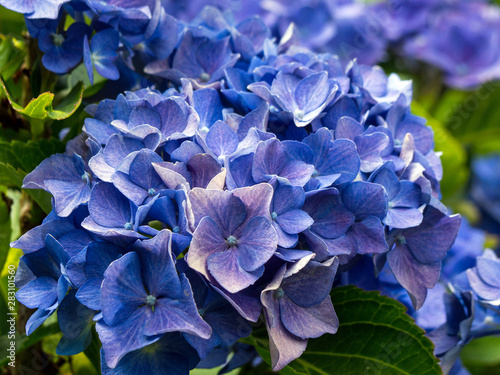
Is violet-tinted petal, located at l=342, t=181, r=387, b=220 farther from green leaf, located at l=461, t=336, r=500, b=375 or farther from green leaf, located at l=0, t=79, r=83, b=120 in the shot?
green leaf, located at l=461, t=336, r=500, b=375

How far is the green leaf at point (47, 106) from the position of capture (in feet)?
1.75

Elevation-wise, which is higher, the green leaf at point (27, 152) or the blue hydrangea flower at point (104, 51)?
the blue hydrangea flower at point (104, 51)

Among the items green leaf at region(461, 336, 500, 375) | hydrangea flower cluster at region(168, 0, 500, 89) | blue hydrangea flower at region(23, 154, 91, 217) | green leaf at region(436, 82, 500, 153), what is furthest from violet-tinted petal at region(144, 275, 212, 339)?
green leaf at region(436, 82, 500, 153)

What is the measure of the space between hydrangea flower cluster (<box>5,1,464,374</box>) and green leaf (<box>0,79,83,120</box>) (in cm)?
3

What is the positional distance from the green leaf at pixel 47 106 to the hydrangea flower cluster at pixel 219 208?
1.3 inches

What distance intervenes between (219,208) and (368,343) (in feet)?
0.68

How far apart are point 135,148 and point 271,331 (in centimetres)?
19

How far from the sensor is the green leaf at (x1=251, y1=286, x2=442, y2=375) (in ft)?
1.76

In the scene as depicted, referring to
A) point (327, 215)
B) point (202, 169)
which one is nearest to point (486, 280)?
point (327, 215)

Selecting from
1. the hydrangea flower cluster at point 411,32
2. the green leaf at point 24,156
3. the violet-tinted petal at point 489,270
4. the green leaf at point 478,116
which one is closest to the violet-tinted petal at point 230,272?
the green leaf at point 24,156

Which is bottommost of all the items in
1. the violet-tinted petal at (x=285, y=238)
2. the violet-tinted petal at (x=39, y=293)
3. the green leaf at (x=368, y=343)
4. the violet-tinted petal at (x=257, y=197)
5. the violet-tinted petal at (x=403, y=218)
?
the green leaf at (x=368, y=343)

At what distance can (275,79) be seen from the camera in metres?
0.56

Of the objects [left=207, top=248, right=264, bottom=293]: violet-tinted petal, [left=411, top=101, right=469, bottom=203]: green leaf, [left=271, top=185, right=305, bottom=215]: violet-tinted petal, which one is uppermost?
[left=271, top=185, right=305, bottom=215]: violet-tinted petal

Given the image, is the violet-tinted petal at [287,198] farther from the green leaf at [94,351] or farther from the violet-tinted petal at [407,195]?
the green leaf at [94,351]
